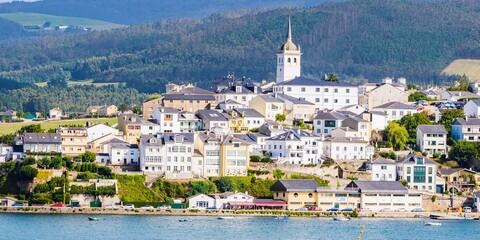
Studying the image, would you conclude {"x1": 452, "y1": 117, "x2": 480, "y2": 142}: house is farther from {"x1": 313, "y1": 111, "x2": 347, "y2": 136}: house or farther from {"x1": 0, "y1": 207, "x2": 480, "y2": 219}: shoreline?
{"x1": 0, "y1": 207, "x2": 480, "y2": 219}: shoreline

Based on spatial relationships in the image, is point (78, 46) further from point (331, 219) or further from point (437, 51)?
point (331, 219)

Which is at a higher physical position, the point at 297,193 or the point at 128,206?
the point at 297,193

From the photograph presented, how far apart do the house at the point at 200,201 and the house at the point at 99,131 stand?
23.8ft

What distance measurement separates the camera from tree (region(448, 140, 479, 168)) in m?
61.5

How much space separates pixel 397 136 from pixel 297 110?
5721 millimetres

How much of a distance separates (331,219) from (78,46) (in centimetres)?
8532

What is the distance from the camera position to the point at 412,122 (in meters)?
64.4

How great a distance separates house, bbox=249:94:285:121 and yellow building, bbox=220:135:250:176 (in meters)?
7.92

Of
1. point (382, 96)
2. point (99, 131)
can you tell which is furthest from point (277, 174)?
point (382, 96)

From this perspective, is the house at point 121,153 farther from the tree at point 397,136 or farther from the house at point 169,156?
the tree at point 397,136

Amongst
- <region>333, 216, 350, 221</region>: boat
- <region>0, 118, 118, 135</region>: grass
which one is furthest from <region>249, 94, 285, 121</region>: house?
<region>333, 216, 350, 221</region>: boat

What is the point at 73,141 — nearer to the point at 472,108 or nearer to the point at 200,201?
the point at 200,201

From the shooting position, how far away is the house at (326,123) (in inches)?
2522

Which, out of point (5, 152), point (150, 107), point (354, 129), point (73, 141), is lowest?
point (5, 152)
